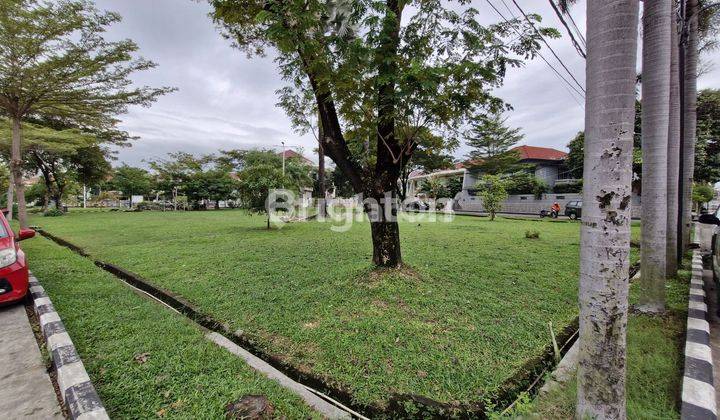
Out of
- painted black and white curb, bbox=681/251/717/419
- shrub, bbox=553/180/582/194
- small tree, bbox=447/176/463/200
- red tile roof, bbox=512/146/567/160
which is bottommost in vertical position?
painted black and white curb, bbox=681/251/717/419

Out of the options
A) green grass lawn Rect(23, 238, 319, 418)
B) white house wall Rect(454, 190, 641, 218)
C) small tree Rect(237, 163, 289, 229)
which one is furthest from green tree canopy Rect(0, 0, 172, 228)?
white house wall Rect(454, 190, 641, 218)

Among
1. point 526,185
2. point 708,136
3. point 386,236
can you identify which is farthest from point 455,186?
point 386,236

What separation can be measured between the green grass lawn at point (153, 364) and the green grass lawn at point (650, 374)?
1573 mm

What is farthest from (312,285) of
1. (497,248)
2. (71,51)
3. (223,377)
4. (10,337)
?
(71,51)

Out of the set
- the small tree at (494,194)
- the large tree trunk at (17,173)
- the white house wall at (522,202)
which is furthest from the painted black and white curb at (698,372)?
the white house wall at (522,202)

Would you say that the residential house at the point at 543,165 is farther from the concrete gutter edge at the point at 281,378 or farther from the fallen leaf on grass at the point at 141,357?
the fallen leaf on grass at the point at 141,357

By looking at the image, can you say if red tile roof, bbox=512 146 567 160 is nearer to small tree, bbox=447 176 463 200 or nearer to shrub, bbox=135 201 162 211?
small tree, bbox=447 176 463 200

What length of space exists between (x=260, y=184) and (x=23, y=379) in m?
8.77

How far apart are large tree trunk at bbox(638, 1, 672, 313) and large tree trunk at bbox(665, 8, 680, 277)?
3.95 feet

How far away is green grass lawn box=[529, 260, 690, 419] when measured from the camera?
182 cm

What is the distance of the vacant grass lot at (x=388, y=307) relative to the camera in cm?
232

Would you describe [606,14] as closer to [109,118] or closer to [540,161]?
[109,118]

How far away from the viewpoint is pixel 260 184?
35.0 ft

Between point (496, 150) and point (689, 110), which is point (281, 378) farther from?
point (496, 150)
